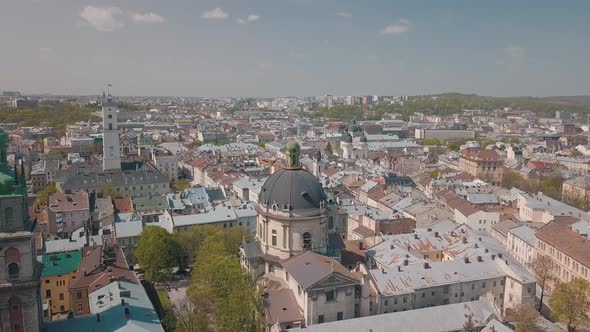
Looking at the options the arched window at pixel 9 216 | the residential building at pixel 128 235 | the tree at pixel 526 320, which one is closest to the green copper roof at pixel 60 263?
the residential building at pixel 128 235

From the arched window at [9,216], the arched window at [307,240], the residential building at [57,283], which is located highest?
the arched window at [9,216]

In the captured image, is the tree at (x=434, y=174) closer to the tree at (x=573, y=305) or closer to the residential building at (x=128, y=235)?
the tree at (x=573, y=305)

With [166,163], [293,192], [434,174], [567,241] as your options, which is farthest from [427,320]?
[166,163]

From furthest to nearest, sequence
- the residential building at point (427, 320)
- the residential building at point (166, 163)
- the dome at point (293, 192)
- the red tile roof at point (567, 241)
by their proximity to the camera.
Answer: the residential building at point (166, 163) → the red tile roof at point (567, 241) → the dome at point (293, 192) → the residential building at point (427, 320)

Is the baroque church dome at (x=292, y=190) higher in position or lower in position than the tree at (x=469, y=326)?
higher

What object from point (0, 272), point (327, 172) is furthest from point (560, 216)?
point (0, 272)

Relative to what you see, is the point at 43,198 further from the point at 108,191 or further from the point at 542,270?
the point at 542,270

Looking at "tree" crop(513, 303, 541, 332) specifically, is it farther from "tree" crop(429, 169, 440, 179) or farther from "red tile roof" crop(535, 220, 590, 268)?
"tree" crop(429, 169, 440, 179)
